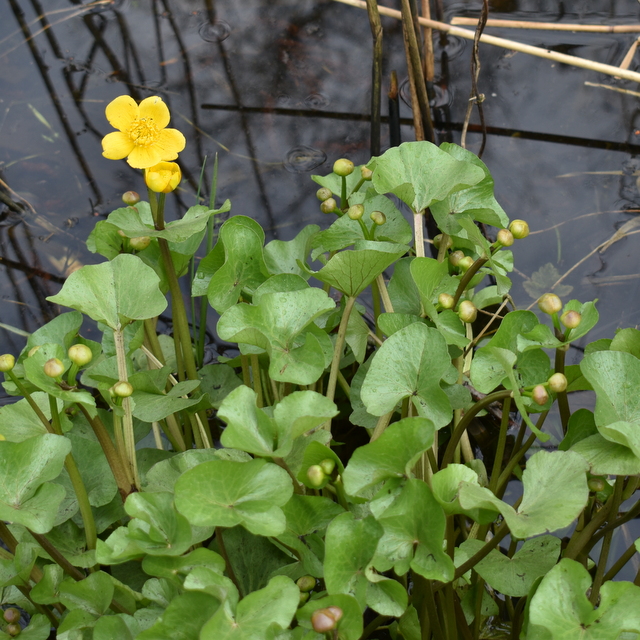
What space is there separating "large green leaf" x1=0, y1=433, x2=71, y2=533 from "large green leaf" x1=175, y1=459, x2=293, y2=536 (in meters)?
0.20

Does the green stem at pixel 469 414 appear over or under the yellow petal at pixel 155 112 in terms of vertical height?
under

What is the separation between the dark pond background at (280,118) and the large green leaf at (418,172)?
0.58 m

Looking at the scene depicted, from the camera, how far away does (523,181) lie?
5.74 ft

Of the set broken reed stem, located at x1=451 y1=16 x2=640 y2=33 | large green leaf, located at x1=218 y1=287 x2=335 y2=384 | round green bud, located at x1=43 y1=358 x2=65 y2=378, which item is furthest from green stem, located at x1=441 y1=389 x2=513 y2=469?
broken reed stem, located at x1=451 y1=16 x2=640 y2=33

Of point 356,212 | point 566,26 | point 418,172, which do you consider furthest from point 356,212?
point 566,26

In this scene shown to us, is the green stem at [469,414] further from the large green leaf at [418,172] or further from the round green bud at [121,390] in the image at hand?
the round green bud at [121,390]

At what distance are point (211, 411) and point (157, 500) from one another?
64 centimetres

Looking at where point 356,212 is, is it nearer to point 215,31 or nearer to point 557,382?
point 557,382

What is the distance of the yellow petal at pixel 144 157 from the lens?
3.32 feet

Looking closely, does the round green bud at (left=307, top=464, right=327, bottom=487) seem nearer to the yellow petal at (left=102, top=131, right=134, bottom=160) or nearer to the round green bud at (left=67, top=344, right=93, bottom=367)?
the round green bud at (left=67, top=344, right=93, bottom=367)

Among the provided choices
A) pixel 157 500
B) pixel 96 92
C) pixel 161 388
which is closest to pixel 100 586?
pixel 157 500

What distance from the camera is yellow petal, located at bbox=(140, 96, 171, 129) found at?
1.04 meters

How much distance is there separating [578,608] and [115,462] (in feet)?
2.08

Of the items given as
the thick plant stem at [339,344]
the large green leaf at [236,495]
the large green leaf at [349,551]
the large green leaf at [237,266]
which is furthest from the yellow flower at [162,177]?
the large green leaf at [349,551]
